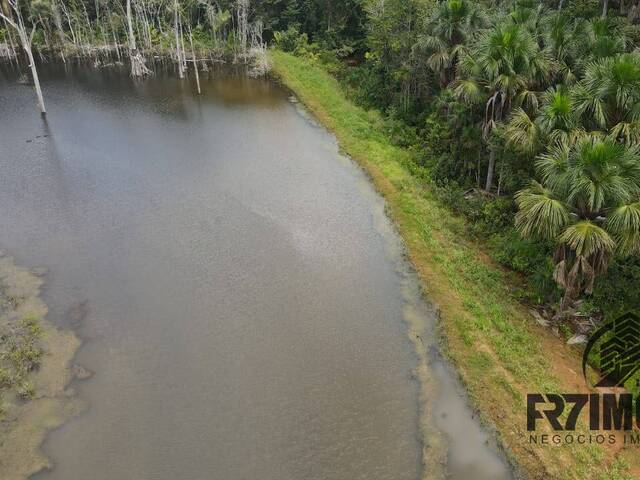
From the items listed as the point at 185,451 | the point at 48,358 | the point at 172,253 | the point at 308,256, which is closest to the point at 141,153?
the point at 172,253

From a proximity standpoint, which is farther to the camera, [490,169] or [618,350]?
[490,169]

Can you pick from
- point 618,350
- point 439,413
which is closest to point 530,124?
point 618,350

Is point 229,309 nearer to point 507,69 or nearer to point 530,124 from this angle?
point 530,124

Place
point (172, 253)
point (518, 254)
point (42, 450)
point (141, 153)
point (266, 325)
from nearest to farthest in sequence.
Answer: point (42, 450)
point (266, 325)
point (518, 254)
point (172, 253)
point (141, 153)

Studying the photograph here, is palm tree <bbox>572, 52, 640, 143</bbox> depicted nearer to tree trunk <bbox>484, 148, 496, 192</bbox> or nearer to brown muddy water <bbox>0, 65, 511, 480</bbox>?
tree trunk <bbox>484, 148, 496, 192</bbox>

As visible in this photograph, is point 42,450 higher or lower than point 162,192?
lower

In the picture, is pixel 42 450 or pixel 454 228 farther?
pixel 454 228

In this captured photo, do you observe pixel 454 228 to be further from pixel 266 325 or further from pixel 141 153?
pixel 141 153

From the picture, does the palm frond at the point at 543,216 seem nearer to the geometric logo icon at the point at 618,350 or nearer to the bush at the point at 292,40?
the geometric logo icon at the point at 618,350
